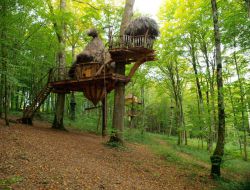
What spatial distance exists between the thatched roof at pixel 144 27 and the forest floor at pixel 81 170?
706 centimetres

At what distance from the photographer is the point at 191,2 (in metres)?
18.0

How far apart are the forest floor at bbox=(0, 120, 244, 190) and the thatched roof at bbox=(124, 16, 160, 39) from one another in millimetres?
7062

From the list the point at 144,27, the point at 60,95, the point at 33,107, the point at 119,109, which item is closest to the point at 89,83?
the point at 119,109

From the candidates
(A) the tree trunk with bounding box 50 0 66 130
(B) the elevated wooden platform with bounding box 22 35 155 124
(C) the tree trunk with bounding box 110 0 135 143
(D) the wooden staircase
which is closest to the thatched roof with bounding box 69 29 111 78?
(B) the elevated wooden platform with bounding box 22 35 155 124

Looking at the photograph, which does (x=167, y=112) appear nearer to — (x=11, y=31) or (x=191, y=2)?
(x=191, y=2)

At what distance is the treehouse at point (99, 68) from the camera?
12.6 meters

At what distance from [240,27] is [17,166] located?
11.1 metres

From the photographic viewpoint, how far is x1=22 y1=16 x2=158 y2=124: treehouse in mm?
12617

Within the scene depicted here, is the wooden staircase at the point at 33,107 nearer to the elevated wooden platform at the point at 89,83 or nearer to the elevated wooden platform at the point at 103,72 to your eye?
the elevated wooden platform at the point at 103,72

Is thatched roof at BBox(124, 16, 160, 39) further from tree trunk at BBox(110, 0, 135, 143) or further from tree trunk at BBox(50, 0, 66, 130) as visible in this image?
tree trunk at BBox(50, 0, 66, 130)

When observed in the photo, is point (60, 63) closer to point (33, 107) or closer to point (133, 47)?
point (33, 107)

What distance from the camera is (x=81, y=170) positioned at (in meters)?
7.42

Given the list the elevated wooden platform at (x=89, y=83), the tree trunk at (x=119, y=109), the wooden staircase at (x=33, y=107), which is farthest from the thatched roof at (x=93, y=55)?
the wooden staircase at (x=33, y=107)

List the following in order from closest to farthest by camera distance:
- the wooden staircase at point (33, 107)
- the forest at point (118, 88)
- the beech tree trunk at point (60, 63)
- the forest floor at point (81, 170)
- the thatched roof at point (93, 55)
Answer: the forest floor at point (81, 170) < the forest at point (118, 88) < the wooden staircase at point (33, 107) < the thatched roof at point (93, 55) < the beech tree trunk at point (60, 63)
